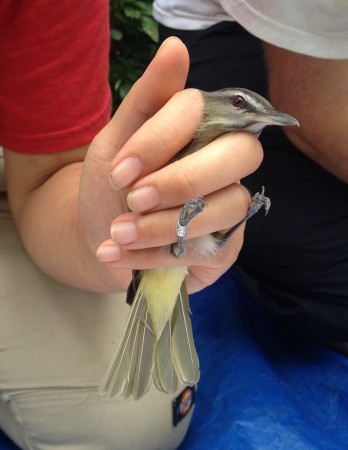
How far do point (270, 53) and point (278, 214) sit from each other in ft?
1.10

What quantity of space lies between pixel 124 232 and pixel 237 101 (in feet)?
0.68

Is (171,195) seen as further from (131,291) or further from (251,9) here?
(251,9)

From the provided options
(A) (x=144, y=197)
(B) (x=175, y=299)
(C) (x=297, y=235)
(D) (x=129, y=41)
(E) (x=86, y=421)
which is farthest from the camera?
(D) (x=129, y=41)

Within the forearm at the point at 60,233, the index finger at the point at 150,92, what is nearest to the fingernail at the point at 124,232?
the index finger at the point at 150,92

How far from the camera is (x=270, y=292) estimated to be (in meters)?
1.41

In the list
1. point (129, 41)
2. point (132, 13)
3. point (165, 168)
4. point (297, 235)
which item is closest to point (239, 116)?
point (165, 168)

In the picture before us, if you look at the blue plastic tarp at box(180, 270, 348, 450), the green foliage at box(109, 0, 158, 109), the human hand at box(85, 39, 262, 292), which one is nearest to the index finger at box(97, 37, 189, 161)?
the human hand at box(85, 39, 262, 292)

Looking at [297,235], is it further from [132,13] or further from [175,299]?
[132,13]

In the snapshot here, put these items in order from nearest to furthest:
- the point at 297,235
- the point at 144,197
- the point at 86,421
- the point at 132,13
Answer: the point at 144,197 < the point at 86,421 < the point at 297,235 < the point at 132,13

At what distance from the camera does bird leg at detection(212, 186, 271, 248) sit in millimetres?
685

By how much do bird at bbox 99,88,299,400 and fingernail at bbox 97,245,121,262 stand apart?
64 mm

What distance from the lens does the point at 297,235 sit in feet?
4.33

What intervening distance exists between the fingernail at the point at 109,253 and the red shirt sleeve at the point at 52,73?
0.44 metres

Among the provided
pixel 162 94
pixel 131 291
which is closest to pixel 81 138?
pixel 131 291
